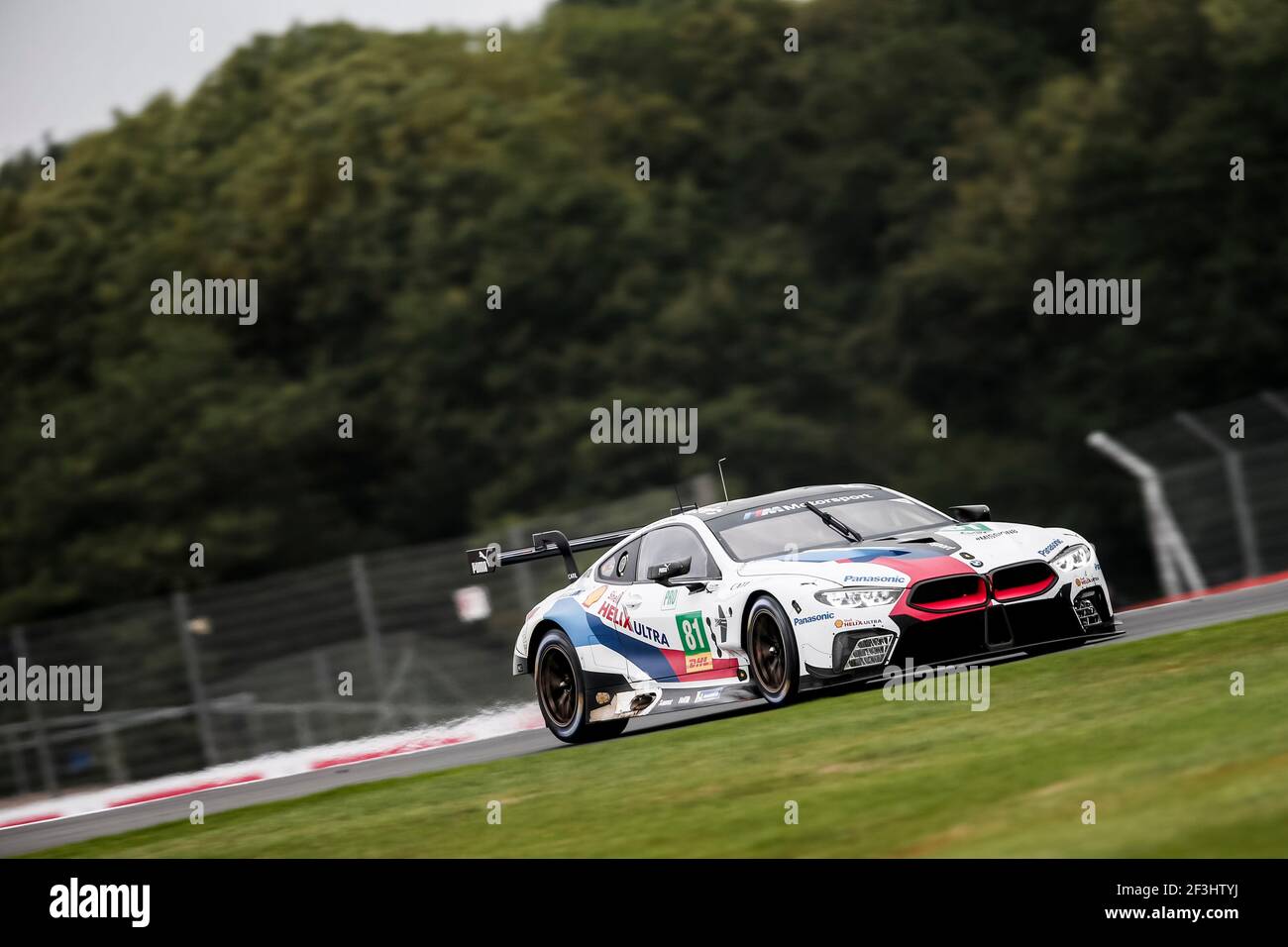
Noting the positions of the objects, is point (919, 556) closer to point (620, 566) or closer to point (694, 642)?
point (694, 642)

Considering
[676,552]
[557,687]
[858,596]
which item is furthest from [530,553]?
[858,596]

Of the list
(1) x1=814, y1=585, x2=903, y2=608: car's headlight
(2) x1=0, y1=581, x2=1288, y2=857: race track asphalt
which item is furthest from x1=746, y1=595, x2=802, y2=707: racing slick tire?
(2) x1=0, y1=581, x2=1288, y2=857: race track asphalt

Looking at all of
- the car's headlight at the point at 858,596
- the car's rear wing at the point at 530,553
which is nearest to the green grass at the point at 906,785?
the car's headlight at the point at 858,596

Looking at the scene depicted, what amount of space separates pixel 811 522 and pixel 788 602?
128 centimetres

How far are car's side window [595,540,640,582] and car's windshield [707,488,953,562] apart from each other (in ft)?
2.58

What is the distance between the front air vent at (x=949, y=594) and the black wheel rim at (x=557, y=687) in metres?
3.03

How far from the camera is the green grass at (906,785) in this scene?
291 inches

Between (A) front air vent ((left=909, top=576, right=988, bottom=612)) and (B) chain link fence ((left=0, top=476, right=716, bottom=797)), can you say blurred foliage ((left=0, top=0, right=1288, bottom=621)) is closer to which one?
(B) chain link fence ((left=0, top=476, right=716, bottom=797))

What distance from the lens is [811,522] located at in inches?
494

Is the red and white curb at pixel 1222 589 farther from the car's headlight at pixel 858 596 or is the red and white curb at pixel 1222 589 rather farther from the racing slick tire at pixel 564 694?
the car's headlight at pixel 858 596
